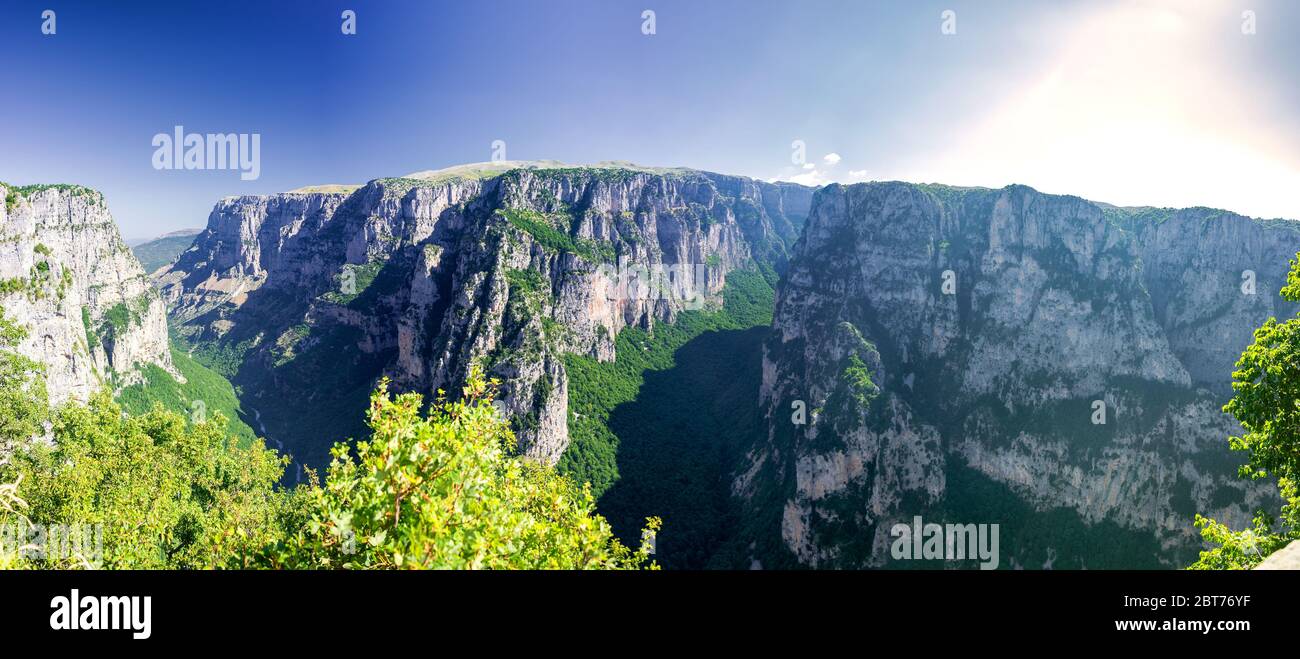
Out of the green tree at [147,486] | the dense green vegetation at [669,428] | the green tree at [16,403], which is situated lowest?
the dense green vegetation at [669,428]

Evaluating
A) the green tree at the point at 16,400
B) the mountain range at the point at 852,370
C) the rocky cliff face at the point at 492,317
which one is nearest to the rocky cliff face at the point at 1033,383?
the mountain range at the point at 852,370

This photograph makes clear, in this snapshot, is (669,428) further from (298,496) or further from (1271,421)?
(1271,421)

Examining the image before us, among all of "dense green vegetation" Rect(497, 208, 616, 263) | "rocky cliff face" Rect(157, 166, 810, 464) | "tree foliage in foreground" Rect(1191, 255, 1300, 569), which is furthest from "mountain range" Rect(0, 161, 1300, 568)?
"tree foliage in foreground" Rect(1191, 255, 1300, 569)

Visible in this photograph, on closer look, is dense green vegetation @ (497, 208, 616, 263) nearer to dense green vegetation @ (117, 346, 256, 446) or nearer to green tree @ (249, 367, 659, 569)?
dense green vegetation @ (117, 346, 256, 446)

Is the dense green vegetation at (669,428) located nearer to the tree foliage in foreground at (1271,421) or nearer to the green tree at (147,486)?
Result: the green tree at (147,486)

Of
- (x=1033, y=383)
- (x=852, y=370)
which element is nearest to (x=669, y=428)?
(x=852, y=370)

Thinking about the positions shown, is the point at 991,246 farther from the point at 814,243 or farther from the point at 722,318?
the point at 722,318
